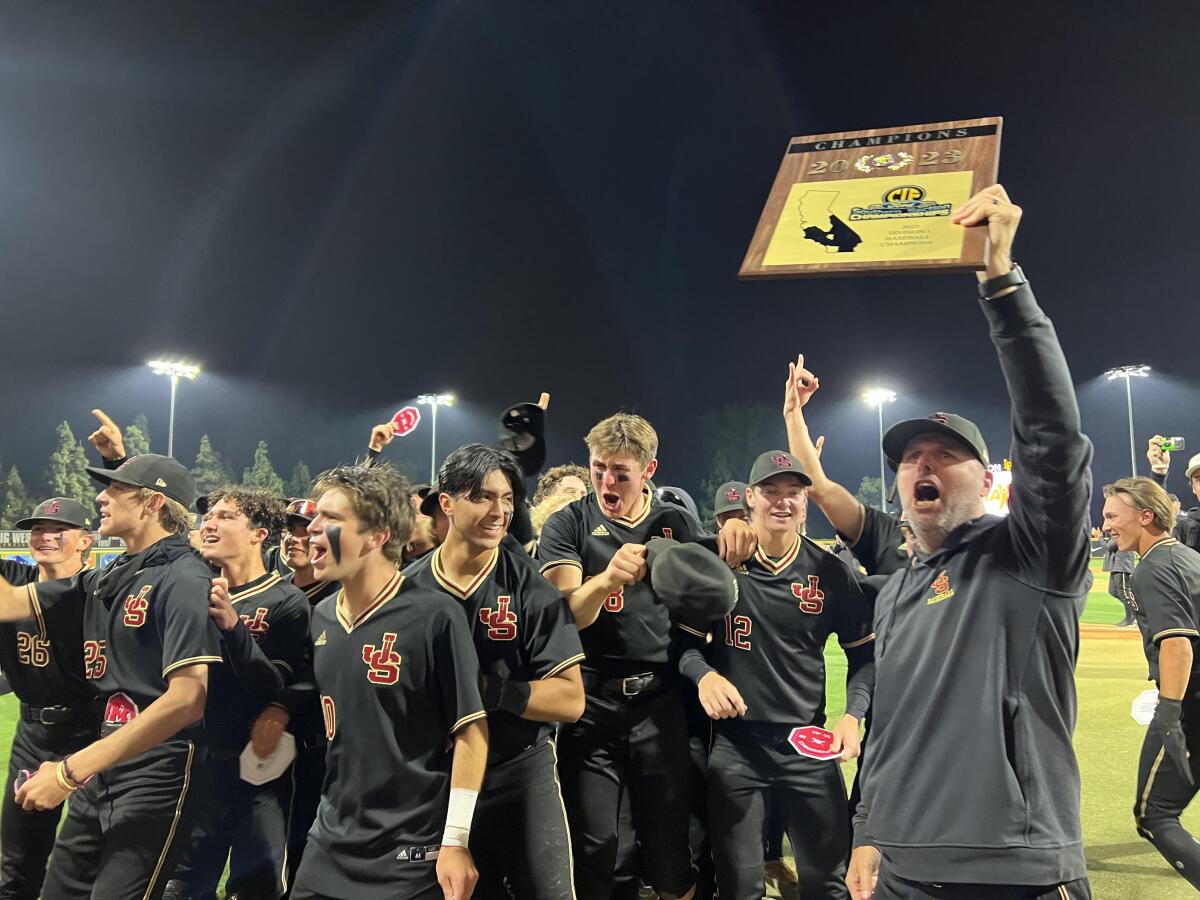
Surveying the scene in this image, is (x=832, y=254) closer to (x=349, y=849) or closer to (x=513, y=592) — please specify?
(x=513, y=592)

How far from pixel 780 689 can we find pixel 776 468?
1217 millimetres

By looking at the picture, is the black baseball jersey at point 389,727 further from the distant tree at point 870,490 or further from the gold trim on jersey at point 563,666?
the distant tree at point 870,490

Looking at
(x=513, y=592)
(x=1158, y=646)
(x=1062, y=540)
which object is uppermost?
(x=1062, y=540)

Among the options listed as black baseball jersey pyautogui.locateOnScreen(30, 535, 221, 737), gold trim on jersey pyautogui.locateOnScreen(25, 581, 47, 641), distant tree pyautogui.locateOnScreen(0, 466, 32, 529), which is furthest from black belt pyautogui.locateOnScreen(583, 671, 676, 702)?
distant tree pyautogui.locateOnScreen(0, 466, 32, 529)

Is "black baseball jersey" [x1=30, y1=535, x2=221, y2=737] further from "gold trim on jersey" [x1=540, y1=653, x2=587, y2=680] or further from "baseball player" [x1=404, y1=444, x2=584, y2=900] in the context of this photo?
"gold trim on jersey" [x1=540, y1=653, x2=587, y2=680]

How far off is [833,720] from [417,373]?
4957cm

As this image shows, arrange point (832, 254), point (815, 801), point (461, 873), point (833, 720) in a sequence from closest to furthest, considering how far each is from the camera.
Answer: point (461, 873) < point (815, 801) < point (832, 254) < point (833, 720)

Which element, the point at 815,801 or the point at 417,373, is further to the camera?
the point at 417,373

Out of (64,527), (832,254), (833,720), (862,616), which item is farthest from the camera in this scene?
(833,720)

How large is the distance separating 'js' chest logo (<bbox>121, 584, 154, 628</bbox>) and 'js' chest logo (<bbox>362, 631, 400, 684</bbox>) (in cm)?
141

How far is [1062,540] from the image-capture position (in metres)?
2.23

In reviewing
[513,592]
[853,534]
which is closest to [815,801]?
[853,534]

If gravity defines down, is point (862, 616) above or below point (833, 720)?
above

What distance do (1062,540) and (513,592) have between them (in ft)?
7.14
